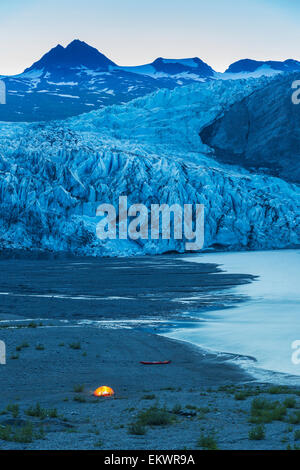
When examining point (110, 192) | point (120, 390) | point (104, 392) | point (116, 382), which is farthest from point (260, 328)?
point (110, 192)

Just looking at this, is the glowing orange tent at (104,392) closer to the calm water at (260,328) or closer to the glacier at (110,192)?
the calm water at (260,328)

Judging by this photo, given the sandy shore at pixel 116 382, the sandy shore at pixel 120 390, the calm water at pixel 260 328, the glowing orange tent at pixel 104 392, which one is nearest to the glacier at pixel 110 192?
the calm water at pixel 260 328

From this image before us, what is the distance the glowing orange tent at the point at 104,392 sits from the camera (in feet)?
43.9

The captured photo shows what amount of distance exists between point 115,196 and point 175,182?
6471 mm

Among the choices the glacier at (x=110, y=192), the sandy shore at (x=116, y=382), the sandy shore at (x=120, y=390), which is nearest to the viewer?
the sandy shore at (x=120, y=390)

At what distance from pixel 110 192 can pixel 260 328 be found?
3969 centimetres

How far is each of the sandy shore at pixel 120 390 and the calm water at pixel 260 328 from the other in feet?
4.01

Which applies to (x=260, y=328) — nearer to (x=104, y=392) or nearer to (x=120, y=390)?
(x=120, y=390)

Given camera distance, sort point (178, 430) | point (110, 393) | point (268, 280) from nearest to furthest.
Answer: point (178, 430) → point (110, 393) → point (268, 280)

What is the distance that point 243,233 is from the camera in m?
63.3

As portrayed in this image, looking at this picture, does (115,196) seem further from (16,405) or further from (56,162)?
(16,405)

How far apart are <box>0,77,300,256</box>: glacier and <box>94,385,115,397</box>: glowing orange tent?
4450cm

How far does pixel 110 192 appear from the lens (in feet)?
203
